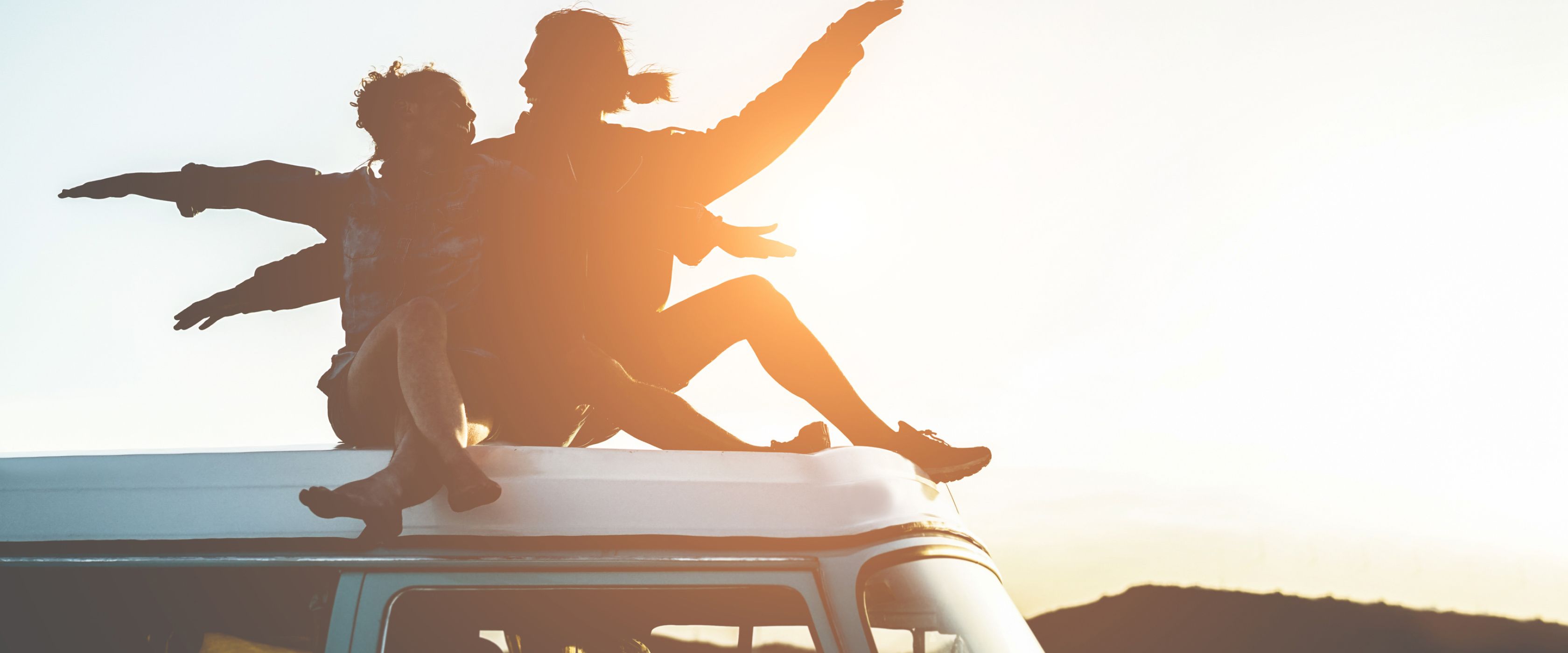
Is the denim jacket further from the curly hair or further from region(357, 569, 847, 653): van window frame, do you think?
region(357, 569, 847, 653): van window frame

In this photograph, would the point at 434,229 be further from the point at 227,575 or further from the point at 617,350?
the point at 227,575

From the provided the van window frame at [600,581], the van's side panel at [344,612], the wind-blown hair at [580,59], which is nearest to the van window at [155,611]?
the van's side panel at [344,612]

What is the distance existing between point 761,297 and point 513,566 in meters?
1.49

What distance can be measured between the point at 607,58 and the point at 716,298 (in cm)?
178

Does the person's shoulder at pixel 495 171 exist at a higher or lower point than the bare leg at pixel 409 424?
higher

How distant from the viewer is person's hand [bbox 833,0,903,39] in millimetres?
3838

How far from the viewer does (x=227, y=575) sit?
202 centimetres

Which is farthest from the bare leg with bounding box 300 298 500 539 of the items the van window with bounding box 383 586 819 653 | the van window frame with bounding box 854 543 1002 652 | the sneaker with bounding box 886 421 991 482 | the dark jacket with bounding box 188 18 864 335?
the sneaker with bounding box 886 421 991 482

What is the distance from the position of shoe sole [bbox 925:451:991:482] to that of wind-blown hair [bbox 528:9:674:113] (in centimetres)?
278

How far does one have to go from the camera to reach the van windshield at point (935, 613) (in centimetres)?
193

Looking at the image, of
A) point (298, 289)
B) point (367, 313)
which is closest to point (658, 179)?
point (298, 289)

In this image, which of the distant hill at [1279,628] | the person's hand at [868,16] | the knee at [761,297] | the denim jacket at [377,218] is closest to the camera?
the denim jacket at [377,218]

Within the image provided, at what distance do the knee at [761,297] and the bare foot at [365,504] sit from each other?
59.5 inches

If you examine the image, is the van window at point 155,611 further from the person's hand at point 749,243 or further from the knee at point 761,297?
the knee at point 761,297
